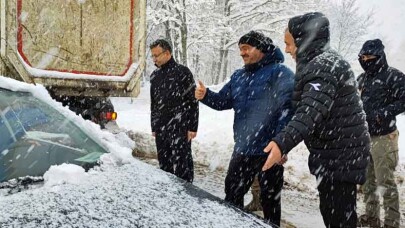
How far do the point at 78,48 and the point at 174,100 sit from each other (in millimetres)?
1382

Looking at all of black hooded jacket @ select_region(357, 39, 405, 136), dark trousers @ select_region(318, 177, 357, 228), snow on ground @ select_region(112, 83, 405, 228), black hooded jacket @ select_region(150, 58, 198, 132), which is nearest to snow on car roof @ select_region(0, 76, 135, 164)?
dark trousers @ select_region(318, 177, 357, 228)

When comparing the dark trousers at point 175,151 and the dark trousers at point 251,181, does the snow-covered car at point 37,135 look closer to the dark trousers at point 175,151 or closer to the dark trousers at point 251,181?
the dark trousers at point 251,181

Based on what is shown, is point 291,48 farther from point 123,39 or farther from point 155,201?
point 123,39

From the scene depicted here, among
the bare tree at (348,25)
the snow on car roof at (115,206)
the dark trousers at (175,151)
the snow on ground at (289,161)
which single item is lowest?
the snow on ground at (289,161)

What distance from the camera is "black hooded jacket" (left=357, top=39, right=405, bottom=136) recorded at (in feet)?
12.3

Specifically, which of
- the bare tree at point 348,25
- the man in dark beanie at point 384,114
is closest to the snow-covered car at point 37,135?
the man in dark beanie at point 384,114

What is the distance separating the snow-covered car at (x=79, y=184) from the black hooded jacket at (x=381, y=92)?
2.27m

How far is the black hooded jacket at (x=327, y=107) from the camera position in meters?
2.32

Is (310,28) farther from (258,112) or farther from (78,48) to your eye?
(78,48)

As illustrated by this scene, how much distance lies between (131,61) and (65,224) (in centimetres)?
407

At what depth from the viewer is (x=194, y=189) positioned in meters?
2.26

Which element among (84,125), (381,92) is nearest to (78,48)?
(84,125)

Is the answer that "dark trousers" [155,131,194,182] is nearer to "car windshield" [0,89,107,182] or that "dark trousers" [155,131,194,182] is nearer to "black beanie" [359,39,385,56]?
"car windshield" [0,89,107,182]

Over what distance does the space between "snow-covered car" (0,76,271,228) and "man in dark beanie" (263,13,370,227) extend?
0.69 m
